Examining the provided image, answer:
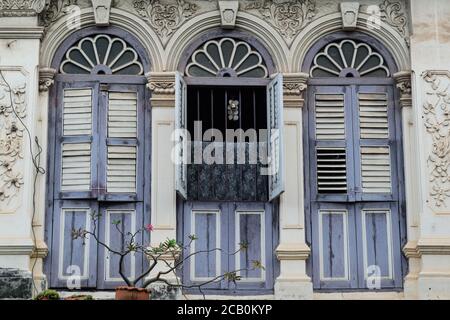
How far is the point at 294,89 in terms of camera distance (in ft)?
47.5

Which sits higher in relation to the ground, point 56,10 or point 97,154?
point 56,10

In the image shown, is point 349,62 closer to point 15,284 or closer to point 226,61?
point 226,61

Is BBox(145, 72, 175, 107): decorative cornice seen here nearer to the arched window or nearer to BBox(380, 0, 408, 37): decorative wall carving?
Result: the arched window

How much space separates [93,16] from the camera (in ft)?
Answer: 48.0

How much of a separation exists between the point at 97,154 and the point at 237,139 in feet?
5.39

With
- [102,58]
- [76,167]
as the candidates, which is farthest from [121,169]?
[102,58]

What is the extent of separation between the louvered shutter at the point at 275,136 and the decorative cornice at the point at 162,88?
113 centimetres

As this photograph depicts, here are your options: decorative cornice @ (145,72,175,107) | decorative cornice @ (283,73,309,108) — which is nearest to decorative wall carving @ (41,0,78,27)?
decorative cornice @ (145,72,175,107)

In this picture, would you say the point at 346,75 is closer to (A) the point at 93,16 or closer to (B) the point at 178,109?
(B) the point at 178,109

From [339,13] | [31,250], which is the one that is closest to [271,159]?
[339,13]

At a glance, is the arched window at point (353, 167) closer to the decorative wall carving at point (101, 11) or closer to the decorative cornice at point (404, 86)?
the decorative cornice at point (404, 86)

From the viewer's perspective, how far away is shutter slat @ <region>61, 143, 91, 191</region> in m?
14.2

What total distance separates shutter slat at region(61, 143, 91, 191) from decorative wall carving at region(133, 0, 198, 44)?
5.41 ft

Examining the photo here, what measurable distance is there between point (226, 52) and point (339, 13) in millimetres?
1417
